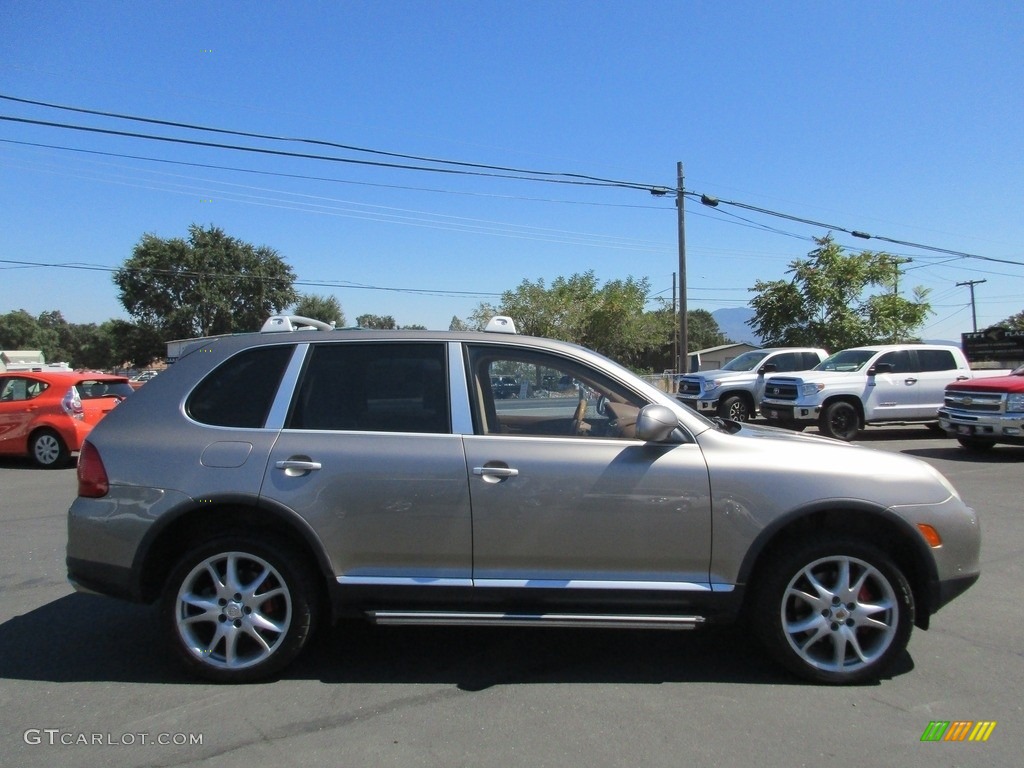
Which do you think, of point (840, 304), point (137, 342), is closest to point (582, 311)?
point (840, 304)

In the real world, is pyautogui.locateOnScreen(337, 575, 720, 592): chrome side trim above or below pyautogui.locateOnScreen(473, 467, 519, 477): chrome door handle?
below

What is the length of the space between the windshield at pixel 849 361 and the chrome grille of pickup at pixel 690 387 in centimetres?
255

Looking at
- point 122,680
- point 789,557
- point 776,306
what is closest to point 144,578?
point 122,680

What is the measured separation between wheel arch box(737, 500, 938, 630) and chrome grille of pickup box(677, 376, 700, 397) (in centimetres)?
1310

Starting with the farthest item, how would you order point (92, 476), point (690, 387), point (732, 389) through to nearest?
point (690, 387)
point (732, 389)
point (92, 476)

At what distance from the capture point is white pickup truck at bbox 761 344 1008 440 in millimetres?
14781

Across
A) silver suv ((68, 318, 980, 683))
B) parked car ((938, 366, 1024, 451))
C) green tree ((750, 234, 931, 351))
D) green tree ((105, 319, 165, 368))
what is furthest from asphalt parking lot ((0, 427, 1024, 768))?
green tree ((105, 319, 165, 368))

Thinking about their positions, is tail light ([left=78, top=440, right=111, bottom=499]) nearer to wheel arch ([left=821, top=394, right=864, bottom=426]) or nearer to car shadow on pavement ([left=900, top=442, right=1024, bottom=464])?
car shadow on pavement ([left=900, top=442, right=1024, bottom=464])

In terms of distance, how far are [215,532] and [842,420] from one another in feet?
45.7

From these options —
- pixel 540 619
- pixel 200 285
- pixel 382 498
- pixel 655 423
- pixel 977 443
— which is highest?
pixel 200 285

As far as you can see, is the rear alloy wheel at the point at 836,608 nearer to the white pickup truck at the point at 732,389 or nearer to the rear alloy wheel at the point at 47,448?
the rear alloy wheel at the point at 47,448

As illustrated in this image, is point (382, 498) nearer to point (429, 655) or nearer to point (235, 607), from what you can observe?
point (235, 607)

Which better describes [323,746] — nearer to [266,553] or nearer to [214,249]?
[266,553]

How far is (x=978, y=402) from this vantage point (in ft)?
39.6
